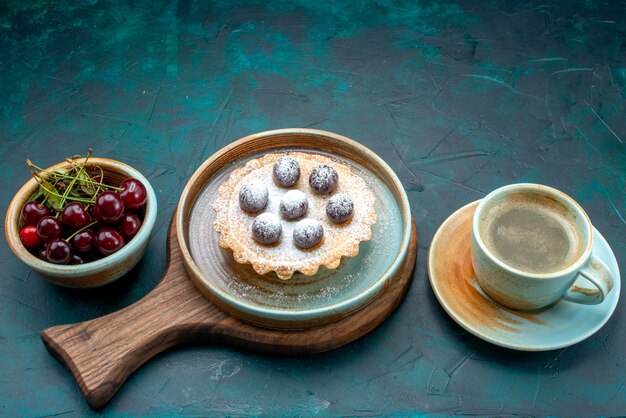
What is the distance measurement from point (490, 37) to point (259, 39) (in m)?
0.62

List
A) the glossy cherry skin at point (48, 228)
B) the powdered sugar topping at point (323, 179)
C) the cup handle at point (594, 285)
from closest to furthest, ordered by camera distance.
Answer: the cup handle at point (594, 285) → the glossy cherry skin at point (48, 228) → the powdered sugar topping at point (323, 179)

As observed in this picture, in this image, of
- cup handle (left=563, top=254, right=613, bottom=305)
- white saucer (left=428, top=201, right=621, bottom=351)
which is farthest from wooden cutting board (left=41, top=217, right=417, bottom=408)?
cup handle (left=563, top=254, right=613, bottom=305)

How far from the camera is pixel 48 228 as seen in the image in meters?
1.50

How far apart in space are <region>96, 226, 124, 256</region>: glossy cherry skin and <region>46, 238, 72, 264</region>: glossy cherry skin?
0.20ft

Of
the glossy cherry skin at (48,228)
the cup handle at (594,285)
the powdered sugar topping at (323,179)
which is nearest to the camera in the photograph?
the cup handle at (594,285)

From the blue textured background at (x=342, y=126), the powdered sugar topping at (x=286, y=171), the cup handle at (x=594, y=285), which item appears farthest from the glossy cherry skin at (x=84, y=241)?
the cup handle at (x=594, y=285)

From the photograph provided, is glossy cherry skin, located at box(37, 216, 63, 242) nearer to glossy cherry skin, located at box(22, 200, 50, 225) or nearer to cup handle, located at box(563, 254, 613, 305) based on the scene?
glossy cherry skin, located at box(22, 200, 50, 225)

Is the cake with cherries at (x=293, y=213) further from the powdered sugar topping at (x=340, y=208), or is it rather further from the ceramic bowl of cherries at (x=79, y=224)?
the ceramic bowl of cherries at (x=79, y=224)

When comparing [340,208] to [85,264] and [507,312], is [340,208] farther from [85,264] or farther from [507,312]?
[85,264]

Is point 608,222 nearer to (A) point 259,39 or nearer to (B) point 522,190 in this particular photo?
(B) point 522,190

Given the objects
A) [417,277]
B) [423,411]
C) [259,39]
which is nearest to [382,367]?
[423,411]

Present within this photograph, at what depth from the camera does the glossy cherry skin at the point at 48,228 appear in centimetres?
150

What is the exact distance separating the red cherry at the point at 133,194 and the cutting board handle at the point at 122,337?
0.17 m

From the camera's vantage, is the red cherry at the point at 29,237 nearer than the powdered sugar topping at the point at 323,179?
Yes
